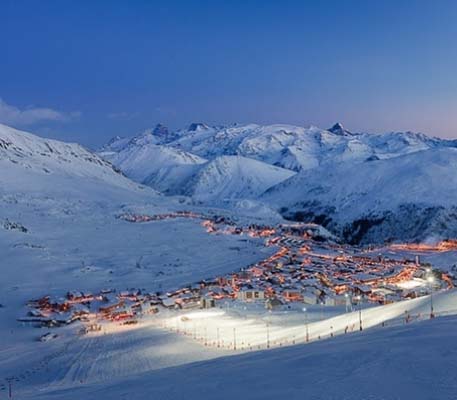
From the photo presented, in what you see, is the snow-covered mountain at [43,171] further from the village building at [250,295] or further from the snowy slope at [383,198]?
the village building at [250,295]

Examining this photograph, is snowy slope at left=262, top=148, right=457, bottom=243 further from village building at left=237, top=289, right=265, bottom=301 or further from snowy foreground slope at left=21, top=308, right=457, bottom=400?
snowy foreground slope at left=21, top=308, right=457, bottom=400

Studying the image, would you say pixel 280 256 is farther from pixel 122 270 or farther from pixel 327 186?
pixel 327 186

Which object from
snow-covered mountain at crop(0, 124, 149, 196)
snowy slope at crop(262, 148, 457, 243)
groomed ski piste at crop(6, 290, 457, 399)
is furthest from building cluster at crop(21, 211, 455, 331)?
snow-covered mountain at crop(0, 124, 149, 196)

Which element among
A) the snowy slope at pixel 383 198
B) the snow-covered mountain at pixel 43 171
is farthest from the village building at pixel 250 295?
the snow-covered mountain at pixel 43 171

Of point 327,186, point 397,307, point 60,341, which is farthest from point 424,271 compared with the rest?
point 327,186

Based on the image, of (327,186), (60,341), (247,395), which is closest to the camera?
(247,395)

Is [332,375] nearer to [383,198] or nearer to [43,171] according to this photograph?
[383,198]

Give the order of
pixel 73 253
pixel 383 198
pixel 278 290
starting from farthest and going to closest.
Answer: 1. pixel 383 198
2. pixel 73 253
3. pixel 278 290

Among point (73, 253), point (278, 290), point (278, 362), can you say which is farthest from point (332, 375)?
point (73, 253)
